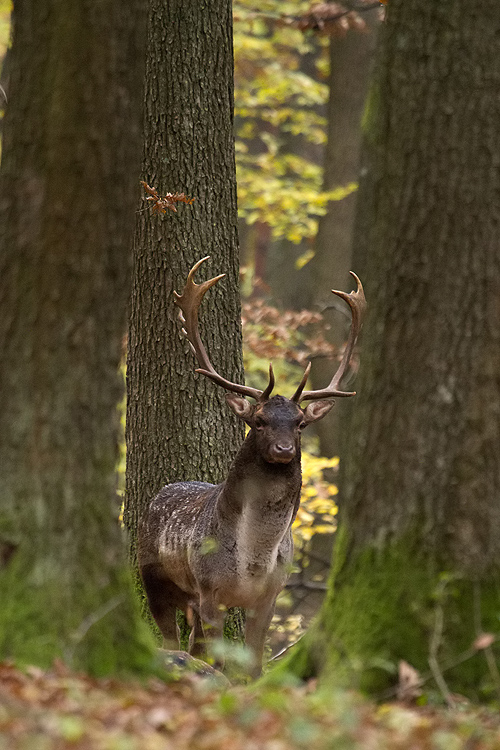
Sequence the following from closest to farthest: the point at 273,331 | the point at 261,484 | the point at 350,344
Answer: the point at 261,484 < the point at 350,344 < the point at 273,331

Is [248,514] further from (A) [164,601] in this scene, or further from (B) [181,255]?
(B) [181,255]

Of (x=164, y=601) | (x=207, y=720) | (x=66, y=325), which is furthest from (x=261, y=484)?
(x=207, y=720)

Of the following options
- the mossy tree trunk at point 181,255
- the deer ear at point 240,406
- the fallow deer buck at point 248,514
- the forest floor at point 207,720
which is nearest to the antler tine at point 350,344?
the fallow deer buck at point 248,514

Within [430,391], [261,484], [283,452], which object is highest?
[430,391]

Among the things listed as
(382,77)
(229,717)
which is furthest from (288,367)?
(229,717)

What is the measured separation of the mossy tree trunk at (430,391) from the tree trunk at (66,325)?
1183 millimetres

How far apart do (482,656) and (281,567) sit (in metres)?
2.87

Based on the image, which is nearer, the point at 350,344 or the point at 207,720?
the point at 207,720

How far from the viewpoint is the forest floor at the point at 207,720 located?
11.4 feet

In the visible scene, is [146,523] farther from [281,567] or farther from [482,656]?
[482,656]

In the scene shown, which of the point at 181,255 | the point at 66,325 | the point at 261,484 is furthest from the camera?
the point at 181,255

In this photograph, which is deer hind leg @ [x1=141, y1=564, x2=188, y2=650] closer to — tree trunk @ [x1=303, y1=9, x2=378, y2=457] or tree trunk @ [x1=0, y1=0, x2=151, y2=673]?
tree trunk @ [x1=0, y1=0, x2=151, y2=673]

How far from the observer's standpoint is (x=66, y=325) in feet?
15.3

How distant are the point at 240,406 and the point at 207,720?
3.62 m
